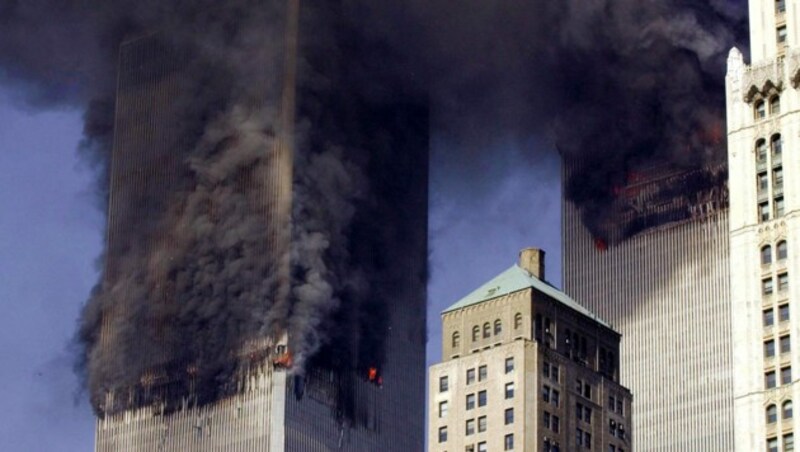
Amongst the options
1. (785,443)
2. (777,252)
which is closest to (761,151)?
(777,252)

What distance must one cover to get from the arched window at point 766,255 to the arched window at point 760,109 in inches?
300

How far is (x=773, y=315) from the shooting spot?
146750 mm

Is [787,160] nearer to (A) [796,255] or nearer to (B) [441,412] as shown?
(A) [796,255]

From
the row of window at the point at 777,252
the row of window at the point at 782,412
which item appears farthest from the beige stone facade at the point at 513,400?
the row of window at the point at 782,412

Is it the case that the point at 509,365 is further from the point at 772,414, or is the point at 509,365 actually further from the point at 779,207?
the point at 772,414

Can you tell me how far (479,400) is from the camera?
197 metres

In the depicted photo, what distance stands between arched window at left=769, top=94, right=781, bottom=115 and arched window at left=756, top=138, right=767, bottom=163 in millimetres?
1826

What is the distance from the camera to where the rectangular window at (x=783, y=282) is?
14688 centimetres

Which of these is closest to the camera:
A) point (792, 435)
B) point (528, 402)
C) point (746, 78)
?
point (792, 435)

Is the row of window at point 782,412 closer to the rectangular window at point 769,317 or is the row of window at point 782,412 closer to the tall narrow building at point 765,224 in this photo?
the tall narrow building at point 765,224

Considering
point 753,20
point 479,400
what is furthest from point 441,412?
point 753,20

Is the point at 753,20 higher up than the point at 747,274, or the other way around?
the point at 753,20

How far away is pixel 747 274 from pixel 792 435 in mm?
9691

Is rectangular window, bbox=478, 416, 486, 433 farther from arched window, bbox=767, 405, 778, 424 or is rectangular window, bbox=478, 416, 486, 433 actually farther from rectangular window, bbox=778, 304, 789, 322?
arched window, bbox=767, 405, 778, 424
